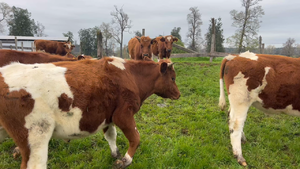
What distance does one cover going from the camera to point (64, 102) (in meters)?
2.50

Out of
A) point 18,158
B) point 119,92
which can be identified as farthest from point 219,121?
point 18,158

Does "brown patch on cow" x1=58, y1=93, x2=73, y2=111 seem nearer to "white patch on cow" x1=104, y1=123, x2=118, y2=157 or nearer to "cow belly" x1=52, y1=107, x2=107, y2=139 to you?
"cow belly" x1=52, y1=107, x2=107, y2=139

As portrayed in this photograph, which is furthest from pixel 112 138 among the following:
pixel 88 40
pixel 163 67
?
pixel 88 40

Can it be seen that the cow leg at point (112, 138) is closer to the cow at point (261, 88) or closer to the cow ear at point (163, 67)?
the cow ear at point (163, 67)

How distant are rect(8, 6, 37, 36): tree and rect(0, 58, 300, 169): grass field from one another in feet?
133

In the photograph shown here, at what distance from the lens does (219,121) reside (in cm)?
571

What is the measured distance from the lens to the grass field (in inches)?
149

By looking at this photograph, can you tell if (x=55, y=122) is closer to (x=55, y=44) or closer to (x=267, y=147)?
(x=267, y=147)

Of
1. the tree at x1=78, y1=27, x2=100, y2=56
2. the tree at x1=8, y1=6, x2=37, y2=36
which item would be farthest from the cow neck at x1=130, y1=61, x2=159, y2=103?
the tree at x1=8, y1=6, x2=37, y2=36

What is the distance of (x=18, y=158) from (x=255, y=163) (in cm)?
481

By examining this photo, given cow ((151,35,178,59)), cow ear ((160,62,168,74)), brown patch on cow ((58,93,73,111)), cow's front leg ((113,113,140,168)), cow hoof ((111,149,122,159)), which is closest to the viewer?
brown patch on cow ((58,93,73,111))

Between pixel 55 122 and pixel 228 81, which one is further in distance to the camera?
pixel 228 81

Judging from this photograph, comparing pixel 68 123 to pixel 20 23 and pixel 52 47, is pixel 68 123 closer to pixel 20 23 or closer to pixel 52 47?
pixel 52 47

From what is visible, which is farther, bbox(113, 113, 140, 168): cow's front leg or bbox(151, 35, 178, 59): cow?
bbox(151, 35, 178, 59): cow
